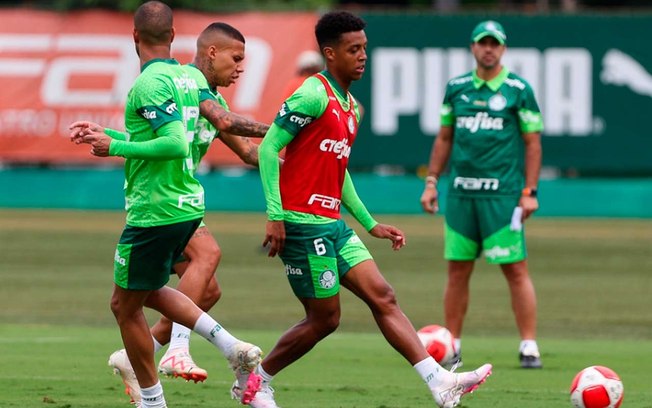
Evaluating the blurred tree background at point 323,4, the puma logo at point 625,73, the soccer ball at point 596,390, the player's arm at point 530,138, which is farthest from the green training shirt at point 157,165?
the blurred tree background at point 323,4

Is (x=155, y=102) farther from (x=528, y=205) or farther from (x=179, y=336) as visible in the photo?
(x=528, y=205)

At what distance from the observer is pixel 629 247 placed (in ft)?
72.2

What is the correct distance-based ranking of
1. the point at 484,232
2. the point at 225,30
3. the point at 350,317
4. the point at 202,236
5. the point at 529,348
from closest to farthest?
the point at 225,30 < the point at 202,236 < the point at 529,348 < the point at 484,232 < the point at 350,317

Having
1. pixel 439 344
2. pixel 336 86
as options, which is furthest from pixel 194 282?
pixel 439 344

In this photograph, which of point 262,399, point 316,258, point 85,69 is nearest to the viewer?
point 316,258

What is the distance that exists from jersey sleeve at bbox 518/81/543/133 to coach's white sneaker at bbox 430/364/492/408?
12.1ft

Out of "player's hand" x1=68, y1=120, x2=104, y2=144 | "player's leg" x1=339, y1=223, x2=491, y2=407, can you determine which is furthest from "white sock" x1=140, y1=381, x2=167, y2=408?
"player's hand" x1=68, y1=120, x2=104, y2=144

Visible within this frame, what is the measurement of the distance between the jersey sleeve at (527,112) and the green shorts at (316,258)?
11.4 feet

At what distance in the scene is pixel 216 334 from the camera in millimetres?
8375

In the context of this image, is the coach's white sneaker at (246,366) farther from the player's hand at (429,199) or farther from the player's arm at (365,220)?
the player's hand at (429,199)

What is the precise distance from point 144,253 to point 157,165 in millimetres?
484

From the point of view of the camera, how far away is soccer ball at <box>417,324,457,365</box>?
10852 millimetres

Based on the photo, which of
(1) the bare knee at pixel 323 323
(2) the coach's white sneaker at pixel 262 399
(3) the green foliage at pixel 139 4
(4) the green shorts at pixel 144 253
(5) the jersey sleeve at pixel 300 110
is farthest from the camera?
(3) the green foliage at pixel 139 4

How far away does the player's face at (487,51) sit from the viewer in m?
11.9
